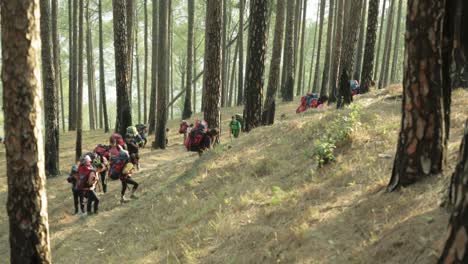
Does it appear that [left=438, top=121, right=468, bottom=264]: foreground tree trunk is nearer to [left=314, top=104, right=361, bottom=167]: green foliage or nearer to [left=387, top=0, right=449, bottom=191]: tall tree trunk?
[left=387, top=0, right=449, bottom=191]: tall tree trunk

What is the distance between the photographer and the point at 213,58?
1122 cm

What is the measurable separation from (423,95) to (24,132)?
15.6 feet

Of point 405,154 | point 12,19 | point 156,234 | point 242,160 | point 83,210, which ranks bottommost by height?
point 83,210

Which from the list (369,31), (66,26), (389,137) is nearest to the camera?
(389,137)

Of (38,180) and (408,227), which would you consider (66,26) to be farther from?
(408,227)

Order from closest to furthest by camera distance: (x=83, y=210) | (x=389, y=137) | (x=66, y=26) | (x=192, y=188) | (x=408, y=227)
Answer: (x=408, y=227) → (x=389, y=137) → (x=192, y=188) → (x=83, y=210) → (x=66, y=26)

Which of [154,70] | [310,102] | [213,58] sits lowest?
[310,102]

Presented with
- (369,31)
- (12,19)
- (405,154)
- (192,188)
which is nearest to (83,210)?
(192,188)

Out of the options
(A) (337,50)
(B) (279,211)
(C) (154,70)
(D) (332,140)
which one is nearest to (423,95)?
(B) (279,211)

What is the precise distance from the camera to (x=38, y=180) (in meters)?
5.41

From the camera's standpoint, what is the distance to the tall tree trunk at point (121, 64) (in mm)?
15211

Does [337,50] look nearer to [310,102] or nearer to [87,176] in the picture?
[310,102]

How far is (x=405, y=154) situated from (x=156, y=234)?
4464mm

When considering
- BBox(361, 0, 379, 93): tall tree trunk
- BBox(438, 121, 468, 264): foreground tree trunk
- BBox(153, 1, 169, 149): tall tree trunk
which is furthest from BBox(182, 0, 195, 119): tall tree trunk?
BBox(438, 121, 468, 264): foreground tree trunk
